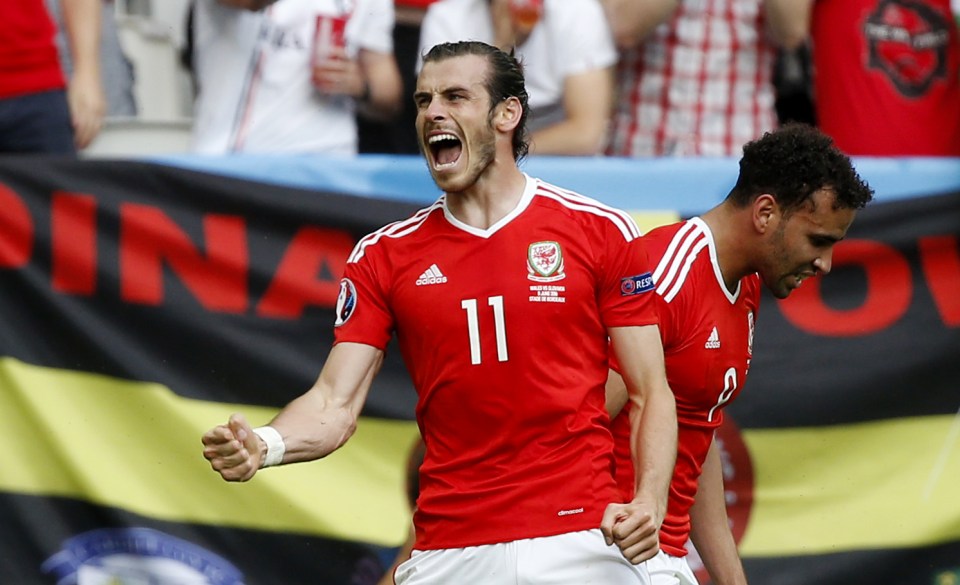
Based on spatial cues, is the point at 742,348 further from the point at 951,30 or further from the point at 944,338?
the point at 951,30

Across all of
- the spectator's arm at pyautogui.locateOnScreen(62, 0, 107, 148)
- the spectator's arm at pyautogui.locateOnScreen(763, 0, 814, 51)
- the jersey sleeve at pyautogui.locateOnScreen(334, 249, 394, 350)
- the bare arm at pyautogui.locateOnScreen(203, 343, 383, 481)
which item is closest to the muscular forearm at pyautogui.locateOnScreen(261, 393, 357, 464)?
the bare arm at pyautogui.locateOnScreen(203, 343, 383, 481)

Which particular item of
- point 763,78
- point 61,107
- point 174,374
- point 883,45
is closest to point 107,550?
point 174,374

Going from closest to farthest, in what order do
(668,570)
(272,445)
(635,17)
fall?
1. (272,445)
2. (668,570)
3. (635,17)

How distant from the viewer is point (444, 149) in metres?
4.71

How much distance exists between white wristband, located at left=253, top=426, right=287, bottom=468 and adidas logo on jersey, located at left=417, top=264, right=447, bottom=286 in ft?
1.92

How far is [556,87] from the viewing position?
7.04 meters

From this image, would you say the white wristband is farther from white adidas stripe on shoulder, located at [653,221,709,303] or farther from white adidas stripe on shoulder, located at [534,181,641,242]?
white adidas stripe on shoulder, located at [653,221,709,303]

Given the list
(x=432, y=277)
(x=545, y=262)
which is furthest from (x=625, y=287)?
(x=432, y=277)

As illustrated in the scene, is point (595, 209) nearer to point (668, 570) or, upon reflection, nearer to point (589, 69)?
point (668, 570)

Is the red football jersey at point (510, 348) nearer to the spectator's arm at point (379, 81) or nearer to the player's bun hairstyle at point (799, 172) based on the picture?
the player's bun hairstyle at point (799, 172)

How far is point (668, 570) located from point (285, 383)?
2.10m

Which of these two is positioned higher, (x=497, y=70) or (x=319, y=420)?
(x=497, y=70)

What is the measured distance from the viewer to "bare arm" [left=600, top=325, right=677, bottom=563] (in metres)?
4.24

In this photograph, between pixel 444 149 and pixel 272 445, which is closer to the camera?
pixel 272 445
